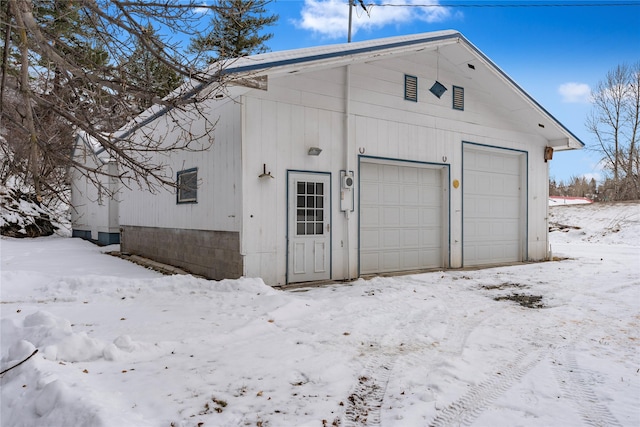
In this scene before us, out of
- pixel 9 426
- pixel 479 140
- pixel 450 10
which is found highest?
pixel 450 10

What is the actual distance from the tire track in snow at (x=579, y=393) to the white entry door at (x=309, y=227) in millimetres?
4231

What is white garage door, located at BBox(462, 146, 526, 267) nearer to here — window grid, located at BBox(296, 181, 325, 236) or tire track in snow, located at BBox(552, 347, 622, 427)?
window grid, located at BBox(296, 181, 325, 236)

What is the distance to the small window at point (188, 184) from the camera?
8227 millimetres

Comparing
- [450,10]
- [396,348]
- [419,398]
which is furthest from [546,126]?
[419,398]

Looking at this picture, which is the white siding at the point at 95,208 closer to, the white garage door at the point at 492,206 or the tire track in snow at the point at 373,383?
the white garage door at the point at 492,206

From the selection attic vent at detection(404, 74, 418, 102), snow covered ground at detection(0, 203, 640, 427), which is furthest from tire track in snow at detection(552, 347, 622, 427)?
attic vent at detection(404, 74, 418, 102)

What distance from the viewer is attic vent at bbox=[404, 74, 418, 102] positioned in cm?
869

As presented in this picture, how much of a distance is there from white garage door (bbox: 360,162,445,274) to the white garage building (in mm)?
30

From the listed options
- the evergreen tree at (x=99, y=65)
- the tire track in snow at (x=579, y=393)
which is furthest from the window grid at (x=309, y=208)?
the tire track in snow at (x=579, y=393)

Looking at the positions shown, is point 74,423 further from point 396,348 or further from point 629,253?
point 629,253

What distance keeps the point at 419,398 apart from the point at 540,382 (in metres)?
1.03

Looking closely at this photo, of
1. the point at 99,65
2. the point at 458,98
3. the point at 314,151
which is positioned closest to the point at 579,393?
the point at 99,65

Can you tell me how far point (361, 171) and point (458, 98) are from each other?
10.6 ft

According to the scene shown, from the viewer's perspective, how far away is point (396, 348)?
402 centimetres
